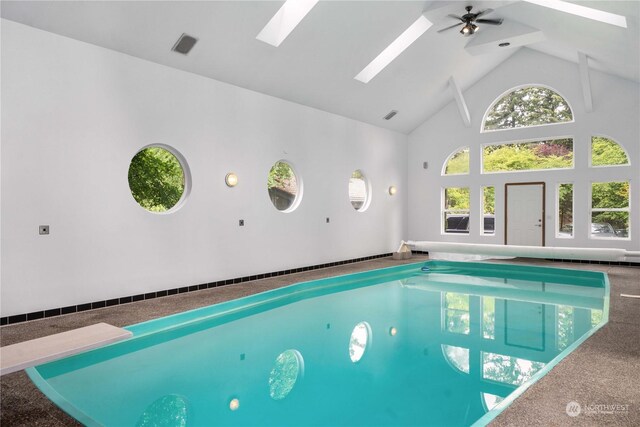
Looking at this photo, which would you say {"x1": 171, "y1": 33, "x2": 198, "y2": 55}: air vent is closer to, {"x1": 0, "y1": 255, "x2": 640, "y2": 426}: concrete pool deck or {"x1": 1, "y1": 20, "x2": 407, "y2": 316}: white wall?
{"x1": 1, "y1": 20, "x2": 407, "y2": 316}: white wall

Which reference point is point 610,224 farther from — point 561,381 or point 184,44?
point 184,44

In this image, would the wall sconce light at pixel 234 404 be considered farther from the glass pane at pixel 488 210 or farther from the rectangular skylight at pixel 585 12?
the glass pane at pixel 488 210

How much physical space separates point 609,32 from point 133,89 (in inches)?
250

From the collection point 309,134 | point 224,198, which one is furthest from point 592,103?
point 224,198

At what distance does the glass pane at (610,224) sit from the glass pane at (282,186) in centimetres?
602

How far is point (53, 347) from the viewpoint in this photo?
223cm

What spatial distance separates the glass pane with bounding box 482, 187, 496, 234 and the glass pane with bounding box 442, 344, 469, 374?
6.36 metres

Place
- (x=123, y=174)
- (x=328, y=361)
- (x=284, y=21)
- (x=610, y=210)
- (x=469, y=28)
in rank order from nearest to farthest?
(x=328, y=361) < (x=123, y=174) < (x=284, y=21) < (x=469, y=28) < (x=610, y=210)

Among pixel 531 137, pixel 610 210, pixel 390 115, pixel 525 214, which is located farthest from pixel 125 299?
pixel 610 210

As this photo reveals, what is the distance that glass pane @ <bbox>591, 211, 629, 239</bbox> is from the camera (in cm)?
795

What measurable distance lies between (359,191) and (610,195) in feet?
16.1

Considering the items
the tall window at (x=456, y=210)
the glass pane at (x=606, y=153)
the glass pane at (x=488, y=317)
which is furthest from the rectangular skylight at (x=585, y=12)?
the tall window at (x=456, y=210)

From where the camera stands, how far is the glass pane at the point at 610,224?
313 inches

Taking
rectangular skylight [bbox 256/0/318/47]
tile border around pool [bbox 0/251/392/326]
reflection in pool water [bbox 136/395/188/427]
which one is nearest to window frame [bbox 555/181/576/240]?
tile border around pool [bbox 0/251/392/326]
